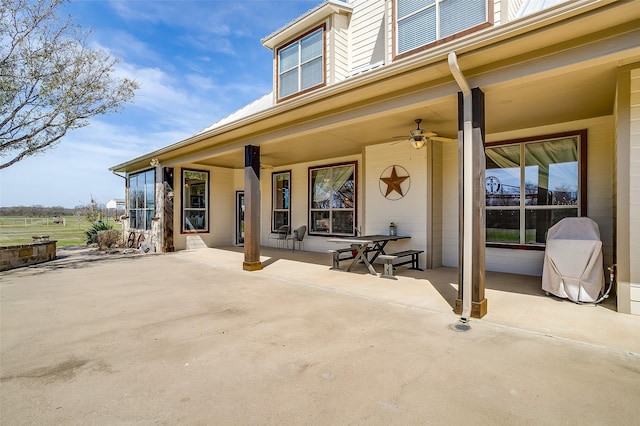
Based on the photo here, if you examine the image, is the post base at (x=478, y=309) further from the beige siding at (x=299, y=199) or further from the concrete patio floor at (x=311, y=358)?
the beige siding at (x=299, y=199)

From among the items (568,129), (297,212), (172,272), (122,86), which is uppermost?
(122,86)

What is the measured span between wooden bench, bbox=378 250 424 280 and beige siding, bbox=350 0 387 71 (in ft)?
14.9

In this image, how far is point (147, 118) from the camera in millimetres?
14680

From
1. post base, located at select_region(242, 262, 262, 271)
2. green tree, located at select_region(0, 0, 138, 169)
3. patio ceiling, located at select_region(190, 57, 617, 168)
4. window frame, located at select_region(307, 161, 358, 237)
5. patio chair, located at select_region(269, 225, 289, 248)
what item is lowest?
post base, located at select_region(242, 262, 262, 271)

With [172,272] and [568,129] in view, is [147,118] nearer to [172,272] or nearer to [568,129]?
[172,272]

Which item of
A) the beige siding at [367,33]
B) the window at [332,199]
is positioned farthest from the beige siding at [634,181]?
the window at [332,199]

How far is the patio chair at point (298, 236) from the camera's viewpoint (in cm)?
953

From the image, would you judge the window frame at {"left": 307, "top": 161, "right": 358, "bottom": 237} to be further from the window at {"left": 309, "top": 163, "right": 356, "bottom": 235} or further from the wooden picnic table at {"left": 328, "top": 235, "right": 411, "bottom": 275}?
the wooden picnic table at {"left": 328, "top": 235, "right": 411, "bottom": 275}

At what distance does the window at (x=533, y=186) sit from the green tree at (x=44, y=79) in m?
9.54

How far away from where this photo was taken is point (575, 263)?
13.6 ft

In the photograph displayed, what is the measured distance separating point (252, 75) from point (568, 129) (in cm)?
997

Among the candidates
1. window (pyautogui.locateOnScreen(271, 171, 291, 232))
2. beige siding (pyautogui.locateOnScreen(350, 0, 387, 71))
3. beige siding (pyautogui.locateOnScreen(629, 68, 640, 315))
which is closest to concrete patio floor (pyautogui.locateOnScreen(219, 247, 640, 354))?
beige siding (pyautogui.locateOnScreen(629, 68, 640, 315))

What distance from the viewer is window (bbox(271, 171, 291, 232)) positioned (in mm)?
10195

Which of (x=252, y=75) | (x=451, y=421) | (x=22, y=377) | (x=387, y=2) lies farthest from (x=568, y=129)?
(x=252, y=75)
